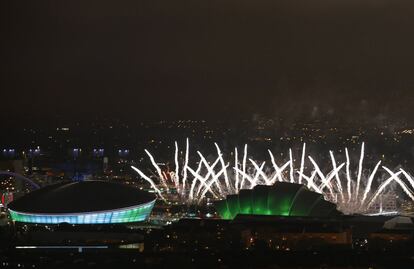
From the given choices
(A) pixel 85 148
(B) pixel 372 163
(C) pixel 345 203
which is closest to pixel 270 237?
(C) pixel 345 203

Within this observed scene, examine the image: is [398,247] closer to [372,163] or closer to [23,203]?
[23,203]

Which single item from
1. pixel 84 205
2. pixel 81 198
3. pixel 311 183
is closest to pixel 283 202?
pixel 311 183

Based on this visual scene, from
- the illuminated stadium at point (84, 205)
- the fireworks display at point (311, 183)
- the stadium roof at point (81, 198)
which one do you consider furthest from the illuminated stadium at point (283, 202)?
the stadium roof at point (81, 198)

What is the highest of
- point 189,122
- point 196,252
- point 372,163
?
point 189,122

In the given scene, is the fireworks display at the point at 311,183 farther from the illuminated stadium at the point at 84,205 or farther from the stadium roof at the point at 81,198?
the illuminated stadium at the point at 84,205

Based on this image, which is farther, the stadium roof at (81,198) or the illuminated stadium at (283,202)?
the stadium roof at (81,198)

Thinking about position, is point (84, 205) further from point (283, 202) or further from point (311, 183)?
point (311, 183)
